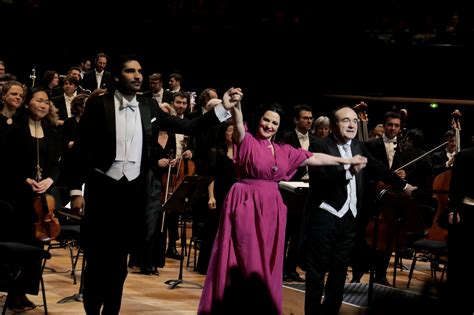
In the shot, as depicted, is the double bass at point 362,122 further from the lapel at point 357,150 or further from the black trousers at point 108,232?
the black trousers at point 108,232

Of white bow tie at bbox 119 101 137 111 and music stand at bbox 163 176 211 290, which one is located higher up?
white bow tie at bbox 119 101 137 111

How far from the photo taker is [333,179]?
5.37m

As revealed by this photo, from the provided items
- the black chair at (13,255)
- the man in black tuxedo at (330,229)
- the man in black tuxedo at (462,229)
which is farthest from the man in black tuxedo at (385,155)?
the black chair at (13,255)

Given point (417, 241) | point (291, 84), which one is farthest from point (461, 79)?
point (417, 241)

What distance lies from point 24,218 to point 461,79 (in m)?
8.37

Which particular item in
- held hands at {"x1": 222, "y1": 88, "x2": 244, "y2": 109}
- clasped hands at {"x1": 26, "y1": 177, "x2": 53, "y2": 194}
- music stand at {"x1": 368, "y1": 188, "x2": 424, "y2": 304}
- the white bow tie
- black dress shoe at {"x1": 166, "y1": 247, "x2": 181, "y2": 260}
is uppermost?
held hands at {"x1": 222, "y1": 88, "x2": 244, "y2": 109}

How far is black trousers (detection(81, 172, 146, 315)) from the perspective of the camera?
444cm

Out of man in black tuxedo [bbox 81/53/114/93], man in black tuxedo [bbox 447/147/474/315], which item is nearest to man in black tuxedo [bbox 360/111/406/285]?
man in black tuxedo [bbox 447/147/474/315]

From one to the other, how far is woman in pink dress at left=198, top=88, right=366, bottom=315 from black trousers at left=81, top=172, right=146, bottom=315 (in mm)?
747

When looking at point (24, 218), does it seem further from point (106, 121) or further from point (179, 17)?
point (179, 17)

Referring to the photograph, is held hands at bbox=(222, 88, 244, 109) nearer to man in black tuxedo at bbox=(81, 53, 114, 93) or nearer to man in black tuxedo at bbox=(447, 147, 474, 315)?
Result: man in black tuxedo at bbox=(447, 147, 474, 315)

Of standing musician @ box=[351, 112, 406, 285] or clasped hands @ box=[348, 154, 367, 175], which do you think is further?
standing musician @ box=[351, 112, 406, 285]

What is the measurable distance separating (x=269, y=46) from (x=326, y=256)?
7.75m


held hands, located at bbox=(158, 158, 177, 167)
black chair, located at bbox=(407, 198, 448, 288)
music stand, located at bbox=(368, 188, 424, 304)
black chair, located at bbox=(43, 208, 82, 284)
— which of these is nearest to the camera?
black chair, located at bbox=(43, 208, 82, 284)
